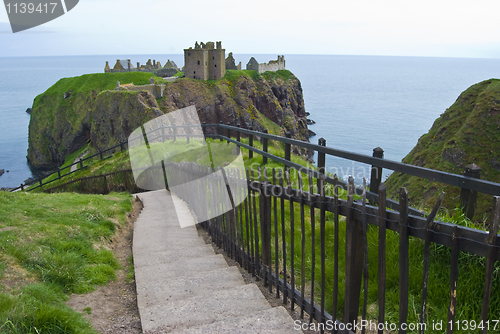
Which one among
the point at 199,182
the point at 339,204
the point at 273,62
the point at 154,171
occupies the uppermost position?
the point at 273,62

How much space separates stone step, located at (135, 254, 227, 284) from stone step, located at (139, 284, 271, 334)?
0.88m

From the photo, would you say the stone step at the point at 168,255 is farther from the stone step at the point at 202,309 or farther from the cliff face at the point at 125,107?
the cliff face at the point at 125,107

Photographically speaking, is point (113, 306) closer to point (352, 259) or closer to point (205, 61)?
point (352, 259)

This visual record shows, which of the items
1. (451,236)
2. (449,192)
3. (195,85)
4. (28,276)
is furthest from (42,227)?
(195,85)

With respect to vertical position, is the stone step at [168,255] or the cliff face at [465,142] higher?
the cliff face at [465,142]

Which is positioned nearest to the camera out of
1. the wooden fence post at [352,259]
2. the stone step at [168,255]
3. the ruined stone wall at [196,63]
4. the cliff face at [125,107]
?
the wooden fence post at [352,259]

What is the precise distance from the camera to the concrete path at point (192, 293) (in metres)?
3.11

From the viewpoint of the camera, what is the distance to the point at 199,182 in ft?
21.7

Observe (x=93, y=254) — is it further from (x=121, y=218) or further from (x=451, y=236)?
(x=451, y=236)

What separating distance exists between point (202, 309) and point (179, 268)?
148cm

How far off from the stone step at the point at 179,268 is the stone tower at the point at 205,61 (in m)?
67.7

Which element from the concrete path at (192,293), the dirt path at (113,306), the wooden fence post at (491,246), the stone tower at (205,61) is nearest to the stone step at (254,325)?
the concrete path at (192,293)

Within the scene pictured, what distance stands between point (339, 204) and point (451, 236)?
0.90 m

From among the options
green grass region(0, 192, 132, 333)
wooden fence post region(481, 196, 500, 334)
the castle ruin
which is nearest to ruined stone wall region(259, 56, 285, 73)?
the castle ruin
